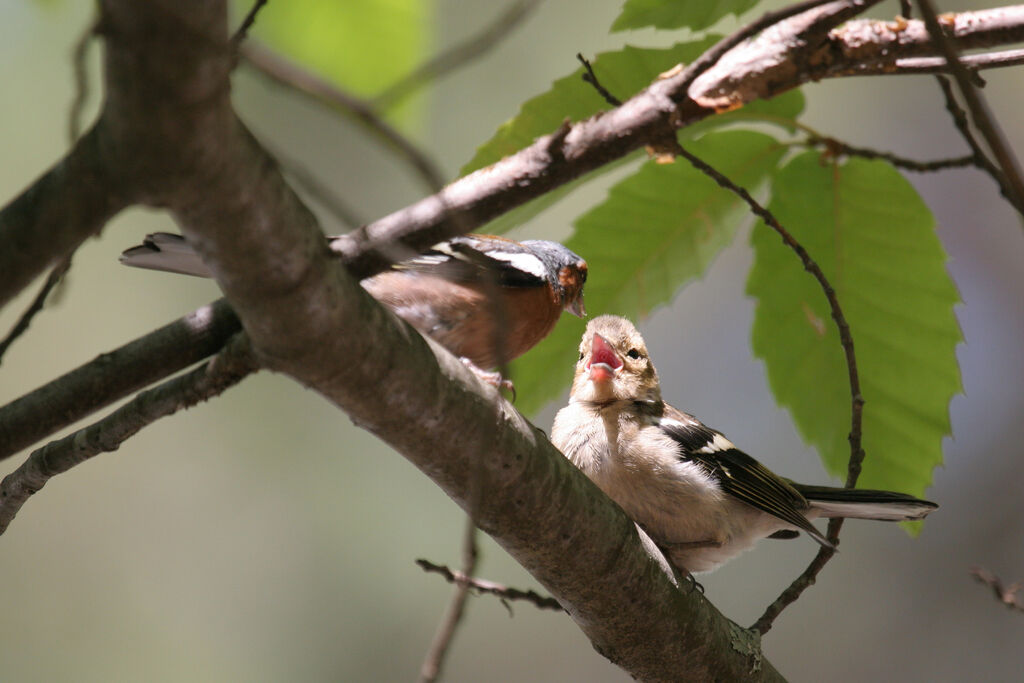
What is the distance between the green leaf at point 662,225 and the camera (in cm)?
207

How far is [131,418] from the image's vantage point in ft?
4.11

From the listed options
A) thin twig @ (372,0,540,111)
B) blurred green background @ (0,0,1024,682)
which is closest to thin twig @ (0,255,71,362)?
thin twig @ (372,0,540,111)

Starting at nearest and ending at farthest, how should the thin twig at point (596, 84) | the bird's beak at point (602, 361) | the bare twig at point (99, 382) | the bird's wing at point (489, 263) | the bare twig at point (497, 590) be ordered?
the bare twig at point (99, 382), the thin twig at point (596, 84), the bare twig at point (497, 590), the bird's wing at point (489, 263), the bird's beak at point (602, 361)

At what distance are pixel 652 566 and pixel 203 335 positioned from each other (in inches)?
39.8

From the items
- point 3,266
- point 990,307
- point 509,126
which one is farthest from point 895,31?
point 990,307

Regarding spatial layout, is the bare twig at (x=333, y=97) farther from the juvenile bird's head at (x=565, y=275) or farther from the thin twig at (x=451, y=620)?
the juvenile bird's head at (x=565, y=275)

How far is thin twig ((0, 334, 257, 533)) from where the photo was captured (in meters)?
1.16

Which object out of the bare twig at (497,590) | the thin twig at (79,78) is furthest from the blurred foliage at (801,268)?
the thin twig at (79,78)

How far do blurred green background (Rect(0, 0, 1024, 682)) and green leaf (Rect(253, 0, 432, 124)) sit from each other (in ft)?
11.8

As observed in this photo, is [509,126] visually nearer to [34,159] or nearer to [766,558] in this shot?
[34,159]

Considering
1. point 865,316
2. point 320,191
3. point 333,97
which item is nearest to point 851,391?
point 865,316

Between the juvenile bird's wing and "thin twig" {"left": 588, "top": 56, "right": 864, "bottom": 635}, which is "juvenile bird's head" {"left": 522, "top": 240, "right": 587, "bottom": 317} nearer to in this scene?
the juvenile bird's wing

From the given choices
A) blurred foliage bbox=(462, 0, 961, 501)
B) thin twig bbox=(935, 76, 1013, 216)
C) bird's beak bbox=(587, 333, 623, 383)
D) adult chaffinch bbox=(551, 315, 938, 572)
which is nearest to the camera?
thin twig bbox=(935, 76, 1013, 216)

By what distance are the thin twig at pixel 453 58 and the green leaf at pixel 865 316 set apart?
126 cm
